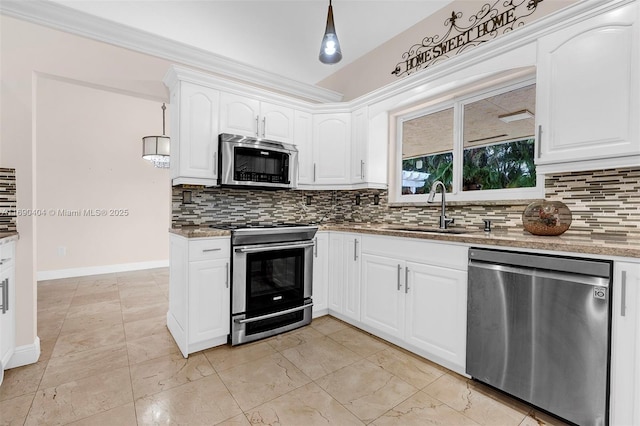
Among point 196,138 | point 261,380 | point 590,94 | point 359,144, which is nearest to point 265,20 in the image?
point 196,138

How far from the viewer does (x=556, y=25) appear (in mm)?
1757

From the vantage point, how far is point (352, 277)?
8.86 ft

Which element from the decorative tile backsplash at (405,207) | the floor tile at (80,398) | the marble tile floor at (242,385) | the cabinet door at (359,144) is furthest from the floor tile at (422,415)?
the cabinet door at (359,144)

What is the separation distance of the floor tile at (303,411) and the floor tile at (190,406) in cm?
14

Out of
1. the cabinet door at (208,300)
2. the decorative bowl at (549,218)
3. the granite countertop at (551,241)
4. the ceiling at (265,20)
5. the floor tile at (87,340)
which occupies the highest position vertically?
the ceiling at (265,20)

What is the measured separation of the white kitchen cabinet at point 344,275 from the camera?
265cm

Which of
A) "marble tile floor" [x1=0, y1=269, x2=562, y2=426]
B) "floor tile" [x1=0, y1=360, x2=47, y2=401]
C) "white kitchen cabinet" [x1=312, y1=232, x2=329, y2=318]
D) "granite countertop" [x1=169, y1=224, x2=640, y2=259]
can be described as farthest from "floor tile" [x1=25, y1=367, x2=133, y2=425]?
"white kitchen cabinet" [x1=312, y1=232, x2=329, y2=318]

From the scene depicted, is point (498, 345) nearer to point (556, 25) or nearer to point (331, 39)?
point (556, 25)

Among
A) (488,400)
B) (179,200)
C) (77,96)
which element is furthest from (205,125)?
(77,96)

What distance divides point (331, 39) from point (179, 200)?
1.92 metres

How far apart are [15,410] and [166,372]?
72cm

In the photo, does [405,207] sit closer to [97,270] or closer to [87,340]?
[87,340]

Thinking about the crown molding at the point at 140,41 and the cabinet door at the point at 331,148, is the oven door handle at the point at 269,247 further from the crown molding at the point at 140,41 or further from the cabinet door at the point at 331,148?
the crown molding at the point at 140,41

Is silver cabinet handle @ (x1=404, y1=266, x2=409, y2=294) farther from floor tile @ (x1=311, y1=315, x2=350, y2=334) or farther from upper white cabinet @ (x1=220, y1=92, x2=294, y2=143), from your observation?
upper white cabinet @ (x1=220, y1=92, x2=294, y2=143)
